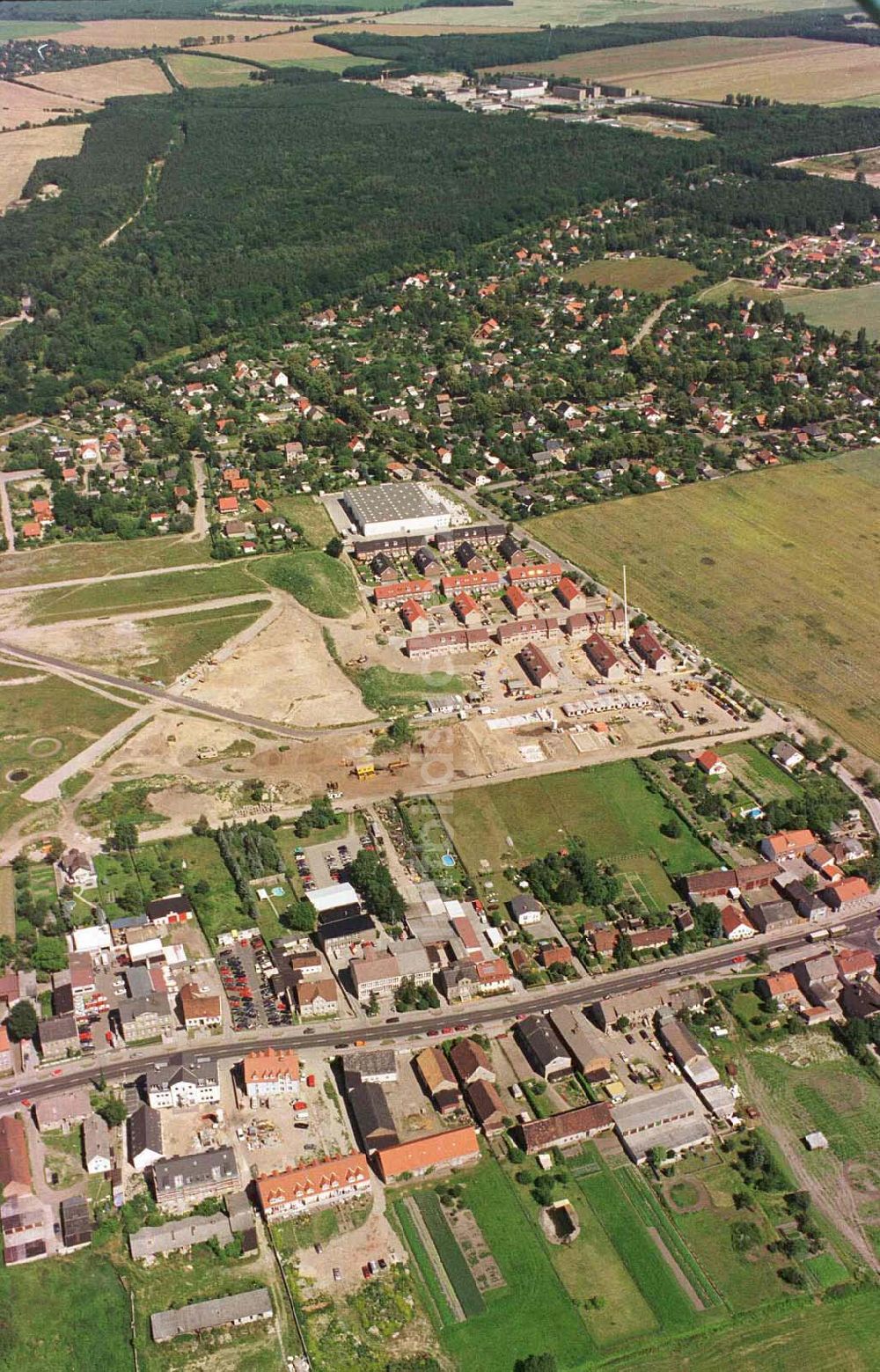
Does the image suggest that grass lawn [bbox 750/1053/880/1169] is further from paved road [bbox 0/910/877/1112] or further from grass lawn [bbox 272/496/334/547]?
grass lawn [bbox 272/496/334/547]

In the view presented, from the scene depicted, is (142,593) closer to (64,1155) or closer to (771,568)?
(771,568)

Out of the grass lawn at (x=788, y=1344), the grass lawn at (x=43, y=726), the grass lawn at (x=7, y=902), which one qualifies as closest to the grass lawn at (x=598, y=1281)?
the grass lawn at (x=788, y=1344)

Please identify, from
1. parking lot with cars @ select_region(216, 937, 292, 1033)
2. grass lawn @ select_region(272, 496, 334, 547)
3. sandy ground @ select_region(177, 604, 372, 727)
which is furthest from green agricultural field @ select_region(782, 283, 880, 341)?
parking lot with cars @ select_region(216, 937, 292, 1033)

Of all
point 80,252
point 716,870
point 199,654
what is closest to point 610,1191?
Answer: point 716,870

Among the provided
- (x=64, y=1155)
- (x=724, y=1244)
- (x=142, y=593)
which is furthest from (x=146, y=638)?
(x=724, y=1244)

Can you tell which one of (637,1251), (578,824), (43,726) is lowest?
(637,1251)

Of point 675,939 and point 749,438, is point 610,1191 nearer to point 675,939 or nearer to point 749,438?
point 675,939
